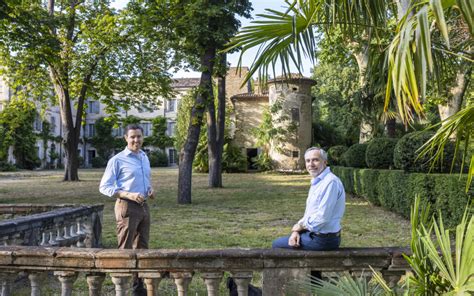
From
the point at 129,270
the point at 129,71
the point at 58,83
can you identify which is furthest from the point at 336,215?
the point at 58,83

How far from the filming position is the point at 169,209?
13.7 m

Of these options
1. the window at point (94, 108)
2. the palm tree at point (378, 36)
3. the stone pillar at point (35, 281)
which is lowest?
the stone pillar at point (35, 281)

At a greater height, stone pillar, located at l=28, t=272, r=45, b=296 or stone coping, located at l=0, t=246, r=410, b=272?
stone coping, located at l=0, t=246, r=410, b=272

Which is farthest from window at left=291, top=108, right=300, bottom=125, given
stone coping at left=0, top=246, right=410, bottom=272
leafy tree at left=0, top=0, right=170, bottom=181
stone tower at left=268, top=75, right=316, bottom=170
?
stone coping at left=0, top=246, right=410, bottom=272

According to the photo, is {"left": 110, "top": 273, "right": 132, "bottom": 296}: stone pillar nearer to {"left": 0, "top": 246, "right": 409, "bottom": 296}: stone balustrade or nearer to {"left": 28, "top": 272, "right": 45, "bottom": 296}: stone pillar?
{"left": 0, "top": 246, "right": 409, "bottom": 296}: stone balustrade

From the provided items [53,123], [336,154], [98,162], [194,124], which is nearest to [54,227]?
[194,124]

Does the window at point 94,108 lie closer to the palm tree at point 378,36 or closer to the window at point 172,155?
the window at point 172,155

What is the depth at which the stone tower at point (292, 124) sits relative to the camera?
36.4 meters

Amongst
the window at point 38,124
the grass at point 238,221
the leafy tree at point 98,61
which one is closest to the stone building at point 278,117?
the window at point 38,124

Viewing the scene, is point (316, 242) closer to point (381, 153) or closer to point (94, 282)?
point (94, 282)

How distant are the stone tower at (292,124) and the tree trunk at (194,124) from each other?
20685 mm

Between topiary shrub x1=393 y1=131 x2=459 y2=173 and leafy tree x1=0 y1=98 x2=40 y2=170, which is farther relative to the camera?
leafy tree x1=0 y1=98 x2=40 y2=170

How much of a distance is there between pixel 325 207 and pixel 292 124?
108 ft

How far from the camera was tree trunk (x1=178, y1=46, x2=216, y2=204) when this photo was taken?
1519cm
